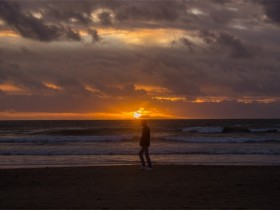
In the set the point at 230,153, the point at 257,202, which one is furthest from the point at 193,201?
the point at 230,153

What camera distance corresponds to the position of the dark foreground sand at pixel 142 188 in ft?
31.6

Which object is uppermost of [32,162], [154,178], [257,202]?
[32,162]

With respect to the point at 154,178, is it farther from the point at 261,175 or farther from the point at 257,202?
the point at 257,202

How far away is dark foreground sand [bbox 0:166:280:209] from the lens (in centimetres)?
964

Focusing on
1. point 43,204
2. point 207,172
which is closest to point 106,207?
point 43,204

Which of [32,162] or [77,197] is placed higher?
[32,162]

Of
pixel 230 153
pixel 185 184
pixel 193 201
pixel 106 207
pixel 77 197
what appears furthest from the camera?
pixel 230 153

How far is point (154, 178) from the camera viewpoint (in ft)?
45.6

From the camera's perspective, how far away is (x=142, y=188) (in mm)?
11914

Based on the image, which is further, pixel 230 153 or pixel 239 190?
pixel 230 153

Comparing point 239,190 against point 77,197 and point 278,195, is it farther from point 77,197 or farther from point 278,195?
point 77,197

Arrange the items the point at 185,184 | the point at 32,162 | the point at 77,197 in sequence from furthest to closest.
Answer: the point at 32,162 < the point at 185,184 < the point at 77,197

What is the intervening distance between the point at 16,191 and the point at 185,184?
4586 mm

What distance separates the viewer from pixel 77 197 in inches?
417
